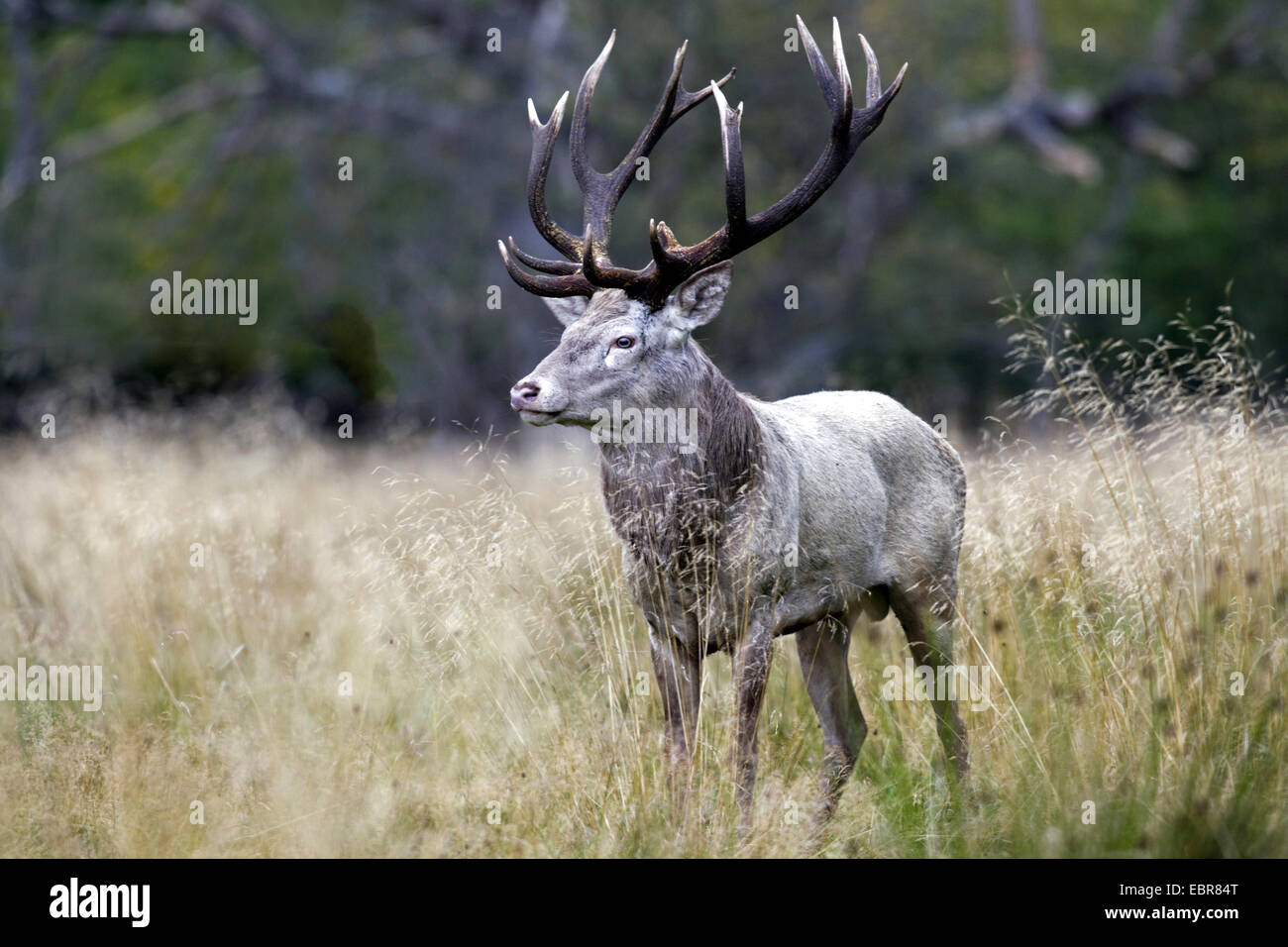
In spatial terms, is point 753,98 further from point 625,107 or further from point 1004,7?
point 1004,7

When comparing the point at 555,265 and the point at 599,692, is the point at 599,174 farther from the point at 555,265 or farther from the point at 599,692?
the point at 599,692

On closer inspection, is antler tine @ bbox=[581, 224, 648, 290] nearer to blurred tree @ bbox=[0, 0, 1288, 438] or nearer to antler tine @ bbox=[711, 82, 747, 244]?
antler tine @ bbox=[711, 82, 747, 244]

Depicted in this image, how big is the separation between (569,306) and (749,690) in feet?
5.57

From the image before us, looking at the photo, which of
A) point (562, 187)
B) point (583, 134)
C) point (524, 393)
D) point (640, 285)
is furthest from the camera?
point (562, 187)

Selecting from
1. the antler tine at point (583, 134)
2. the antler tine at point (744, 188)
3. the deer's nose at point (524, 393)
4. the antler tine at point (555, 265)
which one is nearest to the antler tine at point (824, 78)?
A: the antler tine at point (744, 188)

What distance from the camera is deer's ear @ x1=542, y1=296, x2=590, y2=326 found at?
Result: 233 inches

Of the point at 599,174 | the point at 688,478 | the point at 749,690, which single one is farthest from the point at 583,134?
the point at 749,690

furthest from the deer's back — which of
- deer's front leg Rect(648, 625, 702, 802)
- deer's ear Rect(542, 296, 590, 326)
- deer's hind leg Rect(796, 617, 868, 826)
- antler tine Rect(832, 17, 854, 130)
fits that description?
antler tine Rect(832, 17, 854, 130)

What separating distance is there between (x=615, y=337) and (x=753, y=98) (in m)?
15.7

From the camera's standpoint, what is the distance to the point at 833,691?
6133mm

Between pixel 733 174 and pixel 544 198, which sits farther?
pixel 544 198

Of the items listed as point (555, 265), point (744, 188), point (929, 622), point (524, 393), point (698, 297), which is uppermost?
point (744, 188)

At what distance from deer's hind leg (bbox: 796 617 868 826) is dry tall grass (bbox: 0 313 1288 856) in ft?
0.42

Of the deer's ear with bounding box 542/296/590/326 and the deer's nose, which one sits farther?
the deer's ear with bounding box 542/296/590/326
